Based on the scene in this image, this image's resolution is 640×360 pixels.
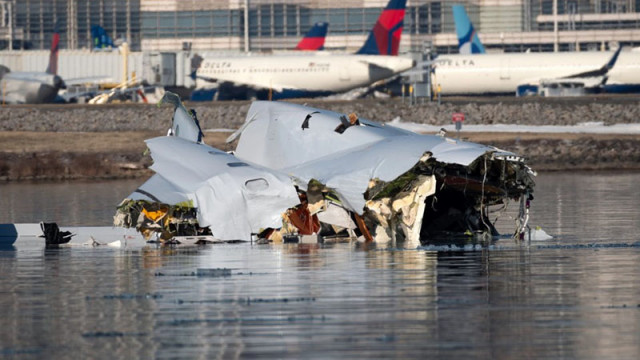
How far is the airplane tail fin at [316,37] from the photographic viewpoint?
134m

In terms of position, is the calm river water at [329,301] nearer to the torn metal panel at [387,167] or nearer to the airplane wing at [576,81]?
the torn metal panel at [387,167]

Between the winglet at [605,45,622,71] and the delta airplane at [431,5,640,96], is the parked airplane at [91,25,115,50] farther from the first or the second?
the winglet at [605,45,622,71]

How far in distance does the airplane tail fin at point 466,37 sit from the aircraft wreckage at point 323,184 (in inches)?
4240

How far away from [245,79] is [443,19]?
60346 mm

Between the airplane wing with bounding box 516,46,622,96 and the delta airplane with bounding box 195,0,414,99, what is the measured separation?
10431 mm

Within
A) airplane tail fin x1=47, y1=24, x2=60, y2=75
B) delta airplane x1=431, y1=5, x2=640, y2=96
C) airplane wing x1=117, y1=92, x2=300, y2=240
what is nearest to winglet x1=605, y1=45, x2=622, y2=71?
delta airplane x1=431, y1=5, x2=640, y2=96

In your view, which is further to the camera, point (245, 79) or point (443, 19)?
point (443, 19)

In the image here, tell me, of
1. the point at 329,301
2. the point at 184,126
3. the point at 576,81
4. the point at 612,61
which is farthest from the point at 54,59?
the point at 329,301

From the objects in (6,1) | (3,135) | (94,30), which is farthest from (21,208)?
(6,1)

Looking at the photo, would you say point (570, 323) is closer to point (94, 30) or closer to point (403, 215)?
point (403, 215)

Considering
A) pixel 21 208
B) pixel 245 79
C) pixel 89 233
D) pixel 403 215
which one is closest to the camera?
pixel 403 215

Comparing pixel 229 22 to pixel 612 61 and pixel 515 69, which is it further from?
pixel 612 61

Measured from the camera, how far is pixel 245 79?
111m

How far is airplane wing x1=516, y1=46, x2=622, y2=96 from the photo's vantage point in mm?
107125
